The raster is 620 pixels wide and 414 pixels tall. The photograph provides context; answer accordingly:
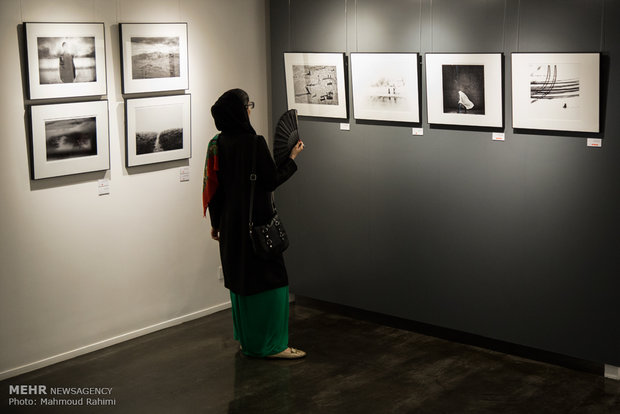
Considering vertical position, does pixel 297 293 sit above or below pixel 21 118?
below

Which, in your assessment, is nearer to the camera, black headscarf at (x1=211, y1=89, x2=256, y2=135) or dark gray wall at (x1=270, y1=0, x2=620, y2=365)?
dark gray wall at (x1=270, y1=0, x2=620, y2=365)

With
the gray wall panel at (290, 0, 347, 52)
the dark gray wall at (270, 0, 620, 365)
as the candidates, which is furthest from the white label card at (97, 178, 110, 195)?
the gray wall panel at (290, 0, 347, 52)

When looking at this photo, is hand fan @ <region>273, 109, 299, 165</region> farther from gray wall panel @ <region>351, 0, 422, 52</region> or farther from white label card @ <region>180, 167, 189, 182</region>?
white label card @ <region>180, 167, 189, 182</region>

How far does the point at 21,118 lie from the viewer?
5.98 meters

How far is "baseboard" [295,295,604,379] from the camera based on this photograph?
6.14 metres

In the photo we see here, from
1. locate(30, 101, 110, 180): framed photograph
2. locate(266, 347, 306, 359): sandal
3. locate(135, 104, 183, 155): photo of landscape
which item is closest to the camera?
locate(30, 101, 110, 180): framed photograph

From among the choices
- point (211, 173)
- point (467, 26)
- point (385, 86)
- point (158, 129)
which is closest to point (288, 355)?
point (211, 173)

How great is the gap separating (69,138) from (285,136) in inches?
66.3

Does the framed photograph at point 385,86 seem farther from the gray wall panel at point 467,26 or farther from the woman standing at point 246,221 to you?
the woman standing at point 246,221

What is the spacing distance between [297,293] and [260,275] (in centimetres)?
169

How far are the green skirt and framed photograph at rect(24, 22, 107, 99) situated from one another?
204 cm

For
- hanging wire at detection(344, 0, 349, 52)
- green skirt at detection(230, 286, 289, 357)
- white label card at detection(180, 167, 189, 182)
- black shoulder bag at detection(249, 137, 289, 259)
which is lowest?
green skirt at detection(230, 286, 289, 357)

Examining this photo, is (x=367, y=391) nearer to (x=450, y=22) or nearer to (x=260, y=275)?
(x=260, y=275)

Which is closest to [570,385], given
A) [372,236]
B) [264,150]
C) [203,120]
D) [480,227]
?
[480,227]
